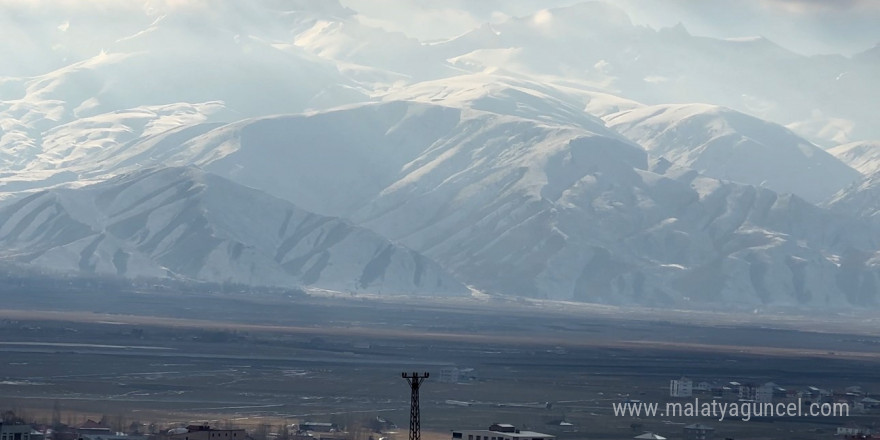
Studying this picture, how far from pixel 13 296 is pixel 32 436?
102 meters

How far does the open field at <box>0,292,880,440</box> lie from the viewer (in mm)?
99125

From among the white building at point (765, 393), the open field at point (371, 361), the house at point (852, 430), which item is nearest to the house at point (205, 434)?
the open field at point (371, 361)

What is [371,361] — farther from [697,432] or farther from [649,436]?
[649,436]

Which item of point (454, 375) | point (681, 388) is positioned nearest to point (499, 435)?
point (681, 388)

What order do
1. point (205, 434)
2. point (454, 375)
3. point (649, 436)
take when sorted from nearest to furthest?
point (205, 434), point (649, 436), point (454, 375)

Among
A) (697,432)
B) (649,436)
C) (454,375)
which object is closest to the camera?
(649,436)

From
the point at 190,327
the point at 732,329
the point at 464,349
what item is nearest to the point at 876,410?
the point at 464,349

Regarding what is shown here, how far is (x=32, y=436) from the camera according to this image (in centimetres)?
7838

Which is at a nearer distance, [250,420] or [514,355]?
[250,420]

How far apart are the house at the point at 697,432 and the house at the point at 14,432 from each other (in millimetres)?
25200

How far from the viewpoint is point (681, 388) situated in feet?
383

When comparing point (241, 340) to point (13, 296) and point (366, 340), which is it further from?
point (13, 296)

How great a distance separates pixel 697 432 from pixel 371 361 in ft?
137

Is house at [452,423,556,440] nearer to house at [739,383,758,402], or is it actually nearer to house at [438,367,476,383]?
house at [739,383,758,402]
